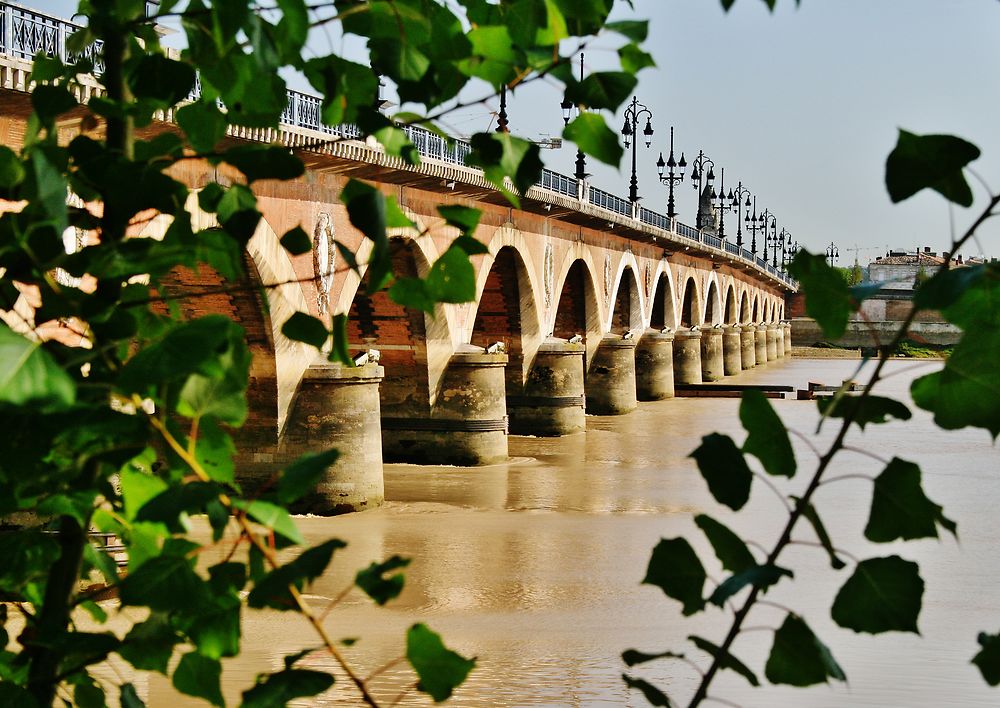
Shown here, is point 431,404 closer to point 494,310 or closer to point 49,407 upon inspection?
point 494,310

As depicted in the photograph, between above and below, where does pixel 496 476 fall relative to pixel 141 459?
below

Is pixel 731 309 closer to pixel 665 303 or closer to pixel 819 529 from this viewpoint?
pixel 665 303

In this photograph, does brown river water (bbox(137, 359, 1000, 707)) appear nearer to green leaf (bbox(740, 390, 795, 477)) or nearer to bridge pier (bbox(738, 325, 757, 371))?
green leaf (bbox(740, 390, 795, 477))

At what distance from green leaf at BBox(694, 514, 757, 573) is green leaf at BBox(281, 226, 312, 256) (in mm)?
597

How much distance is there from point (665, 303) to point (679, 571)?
153 feet

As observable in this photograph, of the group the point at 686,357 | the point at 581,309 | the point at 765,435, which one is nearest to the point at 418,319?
the point at 581,309

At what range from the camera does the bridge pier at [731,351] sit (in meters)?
56.7

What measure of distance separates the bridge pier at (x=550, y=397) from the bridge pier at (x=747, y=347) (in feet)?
114

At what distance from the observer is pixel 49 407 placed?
121 centimetres

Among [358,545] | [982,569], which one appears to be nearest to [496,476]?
[358,545]

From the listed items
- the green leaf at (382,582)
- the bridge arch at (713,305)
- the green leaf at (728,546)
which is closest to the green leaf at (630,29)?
the green leaf at (728,546)

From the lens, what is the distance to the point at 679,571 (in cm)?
143

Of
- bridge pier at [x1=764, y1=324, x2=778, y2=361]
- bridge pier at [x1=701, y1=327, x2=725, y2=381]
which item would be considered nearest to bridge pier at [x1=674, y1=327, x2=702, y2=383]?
bridge pier at [x1=701, y1=327, x2=725, y2=381]

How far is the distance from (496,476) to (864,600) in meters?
20.2
